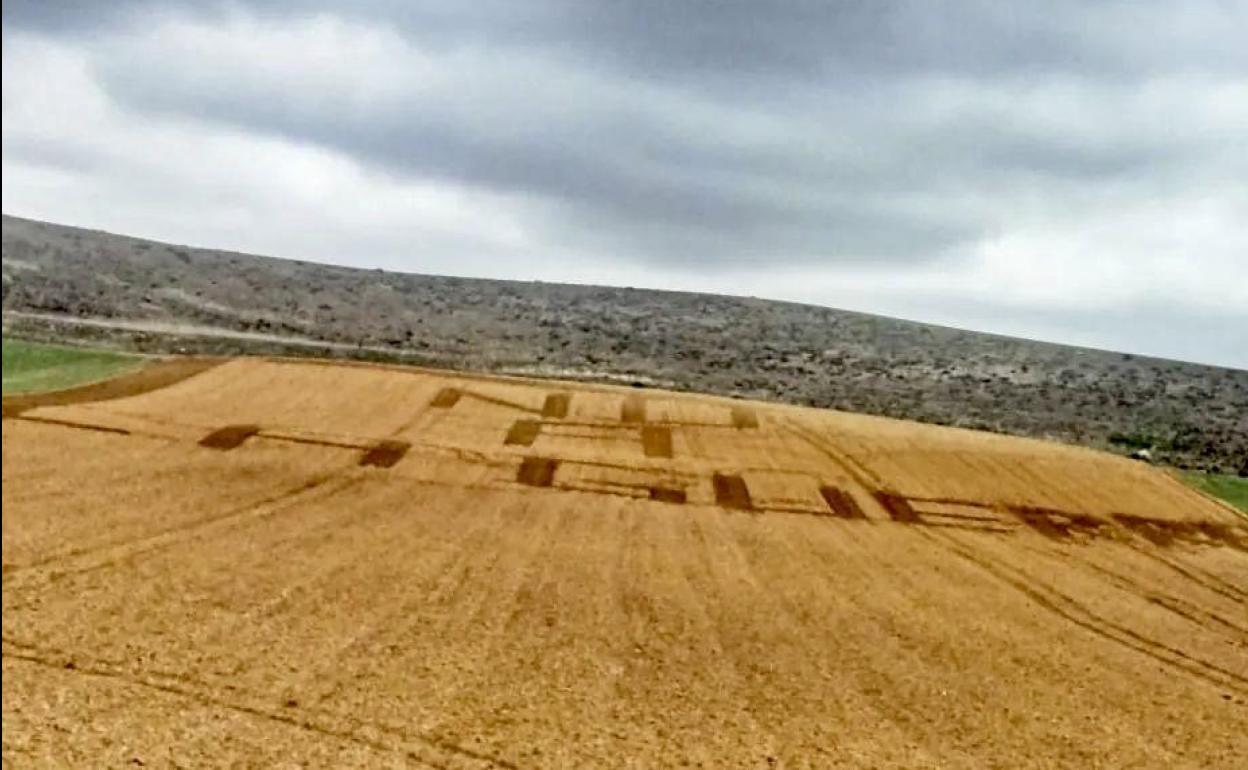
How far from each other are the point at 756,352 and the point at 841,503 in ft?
110

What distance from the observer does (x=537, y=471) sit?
32125 mm

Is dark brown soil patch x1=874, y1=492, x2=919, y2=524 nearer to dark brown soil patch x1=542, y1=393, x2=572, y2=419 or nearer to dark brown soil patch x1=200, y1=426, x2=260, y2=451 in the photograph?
dark brown soil patch x1=542, y1=393, x2=572, y2=419

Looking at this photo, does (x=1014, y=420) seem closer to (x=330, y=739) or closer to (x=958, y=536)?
(x=958, y=536)

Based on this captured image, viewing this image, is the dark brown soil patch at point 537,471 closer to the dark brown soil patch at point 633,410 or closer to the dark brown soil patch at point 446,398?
the dark brown soil patch at point 446,398

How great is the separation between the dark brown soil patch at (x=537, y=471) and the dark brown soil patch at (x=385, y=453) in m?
3.16

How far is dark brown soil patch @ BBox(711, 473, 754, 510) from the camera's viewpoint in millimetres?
31203

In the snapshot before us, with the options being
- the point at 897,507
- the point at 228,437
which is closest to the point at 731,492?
the point at 897,507

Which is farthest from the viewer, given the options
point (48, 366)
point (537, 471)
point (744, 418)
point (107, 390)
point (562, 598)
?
point (744, 418)

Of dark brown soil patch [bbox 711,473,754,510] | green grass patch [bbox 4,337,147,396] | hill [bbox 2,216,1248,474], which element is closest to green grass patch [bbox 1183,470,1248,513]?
hill [bbox 2,216,1248,474]

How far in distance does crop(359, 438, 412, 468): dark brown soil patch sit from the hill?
460 centimetres

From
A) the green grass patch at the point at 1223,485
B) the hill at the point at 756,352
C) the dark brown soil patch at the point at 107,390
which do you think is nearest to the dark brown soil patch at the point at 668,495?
the hill at the point at 756,352

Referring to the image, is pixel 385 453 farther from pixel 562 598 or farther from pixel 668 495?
pixel 562 598

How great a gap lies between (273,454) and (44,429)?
84.0ft

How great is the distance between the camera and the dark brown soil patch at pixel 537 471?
30.9 m
